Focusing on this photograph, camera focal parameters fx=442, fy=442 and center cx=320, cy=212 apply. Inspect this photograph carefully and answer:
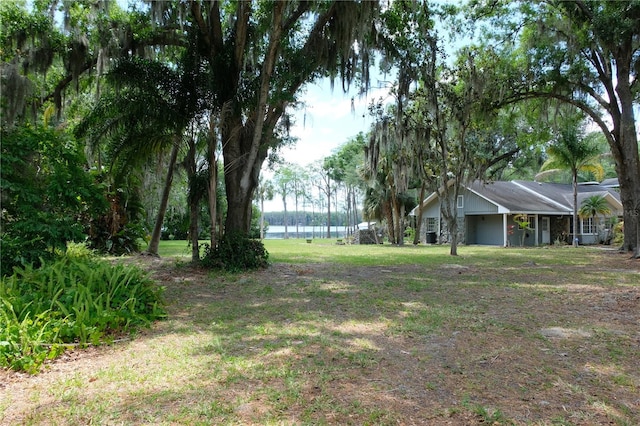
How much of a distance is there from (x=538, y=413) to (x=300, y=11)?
32.2 feet

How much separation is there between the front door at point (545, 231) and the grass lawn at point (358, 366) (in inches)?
940

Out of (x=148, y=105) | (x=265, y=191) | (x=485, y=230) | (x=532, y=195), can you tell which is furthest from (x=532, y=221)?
(x=265, y=191)

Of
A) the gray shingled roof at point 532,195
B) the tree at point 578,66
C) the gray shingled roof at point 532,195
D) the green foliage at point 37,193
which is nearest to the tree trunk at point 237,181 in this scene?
the green foliage at point 37,193

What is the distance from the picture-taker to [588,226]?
98.1ft

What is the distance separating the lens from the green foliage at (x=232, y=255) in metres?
10.6

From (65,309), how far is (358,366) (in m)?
3.23

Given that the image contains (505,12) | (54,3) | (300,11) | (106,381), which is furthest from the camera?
(505,12)

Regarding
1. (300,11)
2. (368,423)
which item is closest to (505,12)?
(300,11)

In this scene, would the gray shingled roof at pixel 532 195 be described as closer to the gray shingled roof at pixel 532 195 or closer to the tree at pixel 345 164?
the gray shingled roof at pixel 532 195

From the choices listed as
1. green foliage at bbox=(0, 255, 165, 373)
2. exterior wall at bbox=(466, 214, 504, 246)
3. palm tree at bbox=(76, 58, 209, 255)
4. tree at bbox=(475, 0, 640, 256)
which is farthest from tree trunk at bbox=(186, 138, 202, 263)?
exterior wall at bbox=(466, 214, 504, 246)

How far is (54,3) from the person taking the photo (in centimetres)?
1134

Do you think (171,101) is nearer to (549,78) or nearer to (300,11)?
(300,11)

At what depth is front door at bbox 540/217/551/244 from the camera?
29.3 meters

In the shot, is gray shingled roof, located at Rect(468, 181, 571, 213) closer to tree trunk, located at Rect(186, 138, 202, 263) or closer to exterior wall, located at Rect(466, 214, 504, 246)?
exterior wall, located at Rect(466, 214, 504, 246)
